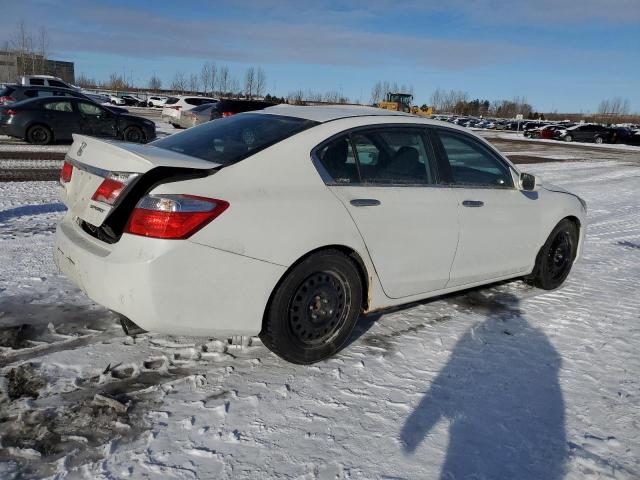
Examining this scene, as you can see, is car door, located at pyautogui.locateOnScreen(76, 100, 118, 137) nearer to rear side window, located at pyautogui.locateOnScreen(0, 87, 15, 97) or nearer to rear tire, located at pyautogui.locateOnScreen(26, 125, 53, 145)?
rear tire, located at pyautogui.locateOnScreen(26, 125, 53, 145)

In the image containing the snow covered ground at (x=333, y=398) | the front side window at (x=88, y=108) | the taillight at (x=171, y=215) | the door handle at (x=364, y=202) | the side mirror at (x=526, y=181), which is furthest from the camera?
the front side window at (x=88, y=108)

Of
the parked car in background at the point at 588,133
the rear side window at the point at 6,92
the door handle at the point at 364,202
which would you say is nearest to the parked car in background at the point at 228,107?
the rear side window at the point at 6,92

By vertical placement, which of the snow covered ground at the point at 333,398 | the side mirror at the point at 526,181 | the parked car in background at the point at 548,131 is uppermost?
the parked car in background at the point at 548,131

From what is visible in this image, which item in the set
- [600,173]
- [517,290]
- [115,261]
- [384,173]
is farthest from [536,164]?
[115,261]

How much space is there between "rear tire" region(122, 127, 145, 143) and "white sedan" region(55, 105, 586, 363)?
46.2 ft

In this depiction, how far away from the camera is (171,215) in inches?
115

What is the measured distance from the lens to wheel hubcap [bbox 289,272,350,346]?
3449 mm

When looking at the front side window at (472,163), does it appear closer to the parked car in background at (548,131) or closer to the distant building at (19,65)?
the parked car in background at (548,131)

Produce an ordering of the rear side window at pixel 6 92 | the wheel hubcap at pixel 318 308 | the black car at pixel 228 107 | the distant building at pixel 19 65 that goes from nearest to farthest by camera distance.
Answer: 1. the wheel hubcap at pixel 318 308
2. the rear side window at pixel 6 92
3. the black car at pixel 228 107
4. the distant building at pixel 19 65

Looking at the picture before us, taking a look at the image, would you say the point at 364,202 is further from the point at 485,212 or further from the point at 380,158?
the point at 485,212

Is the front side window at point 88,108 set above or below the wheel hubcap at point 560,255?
above

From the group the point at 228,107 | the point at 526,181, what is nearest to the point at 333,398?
the point at 526,181

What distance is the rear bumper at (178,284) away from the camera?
2926 mm

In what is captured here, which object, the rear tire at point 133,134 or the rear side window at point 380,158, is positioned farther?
the rear tire at point 133,134
